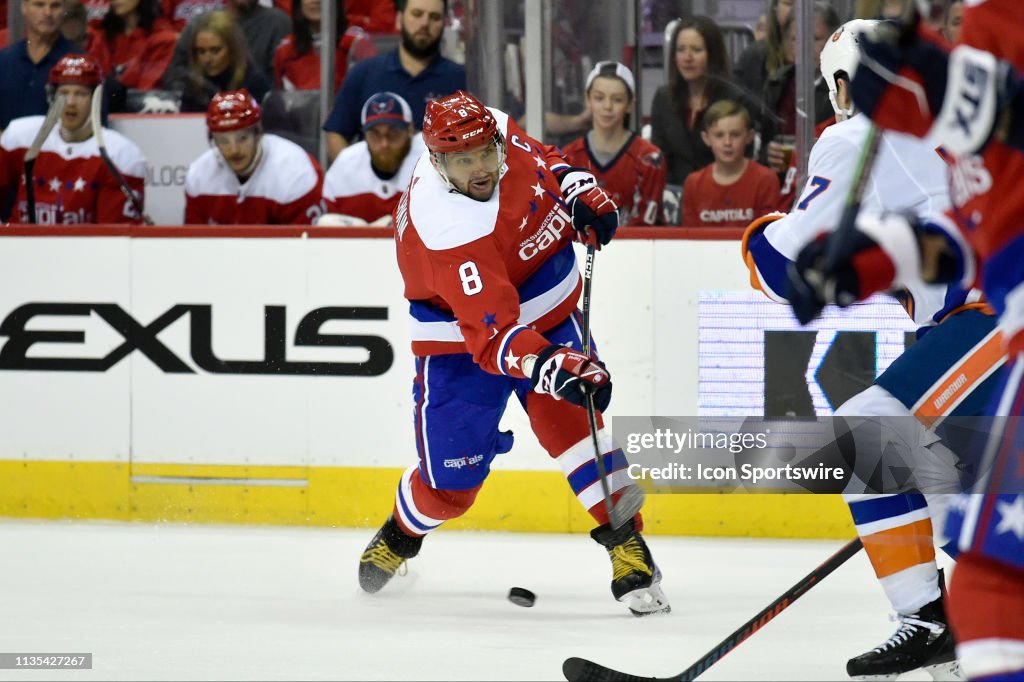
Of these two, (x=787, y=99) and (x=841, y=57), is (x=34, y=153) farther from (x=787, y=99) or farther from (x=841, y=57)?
(x=841, y=57)

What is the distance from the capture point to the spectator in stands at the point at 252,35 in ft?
17.8

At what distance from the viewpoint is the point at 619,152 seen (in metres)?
4.66

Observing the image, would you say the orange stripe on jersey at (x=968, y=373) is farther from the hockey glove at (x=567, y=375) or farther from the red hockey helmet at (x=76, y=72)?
the red hockey helmet at (x=76, y=72)

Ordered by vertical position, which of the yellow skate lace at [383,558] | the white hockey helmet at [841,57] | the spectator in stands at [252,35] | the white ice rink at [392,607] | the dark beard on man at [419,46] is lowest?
the white ice rink at [392,607]

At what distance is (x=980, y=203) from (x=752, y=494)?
272 centimetres

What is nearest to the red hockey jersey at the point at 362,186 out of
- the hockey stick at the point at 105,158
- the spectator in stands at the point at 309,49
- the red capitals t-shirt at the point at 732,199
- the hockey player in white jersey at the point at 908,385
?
the spectator in stands at the point at 309,49

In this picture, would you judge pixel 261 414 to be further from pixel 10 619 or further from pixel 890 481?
pixel 890 481

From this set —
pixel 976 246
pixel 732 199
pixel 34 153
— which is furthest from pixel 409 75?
pixel 976 246

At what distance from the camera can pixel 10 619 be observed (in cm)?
346

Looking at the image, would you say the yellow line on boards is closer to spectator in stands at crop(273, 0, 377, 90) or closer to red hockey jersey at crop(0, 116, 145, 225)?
red hockey jersey at crop(0, 116, 145, 225)

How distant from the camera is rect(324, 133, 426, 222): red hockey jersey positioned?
15.7 feet

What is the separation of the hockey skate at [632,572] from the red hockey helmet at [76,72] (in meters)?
2.56

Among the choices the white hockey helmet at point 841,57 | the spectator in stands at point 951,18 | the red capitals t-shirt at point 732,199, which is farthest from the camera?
the red capitals t-shirt at point 732,199

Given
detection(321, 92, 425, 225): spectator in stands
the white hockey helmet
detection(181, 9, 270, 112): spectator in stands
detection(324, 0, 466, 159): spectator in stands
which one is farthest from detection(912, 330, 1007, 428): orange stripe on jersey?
detection(181, 9, 270, 112): spectator in stands
